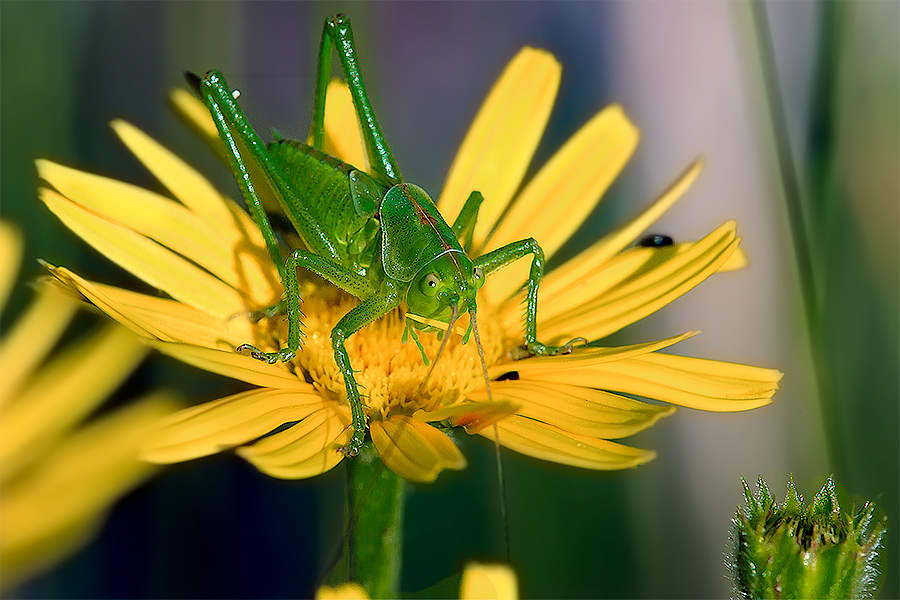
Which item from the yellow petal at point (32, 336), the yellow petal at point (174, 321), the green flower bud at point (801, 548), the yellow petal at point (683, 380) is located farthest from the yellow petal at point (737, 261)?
the yellow petal at point (32, 336)

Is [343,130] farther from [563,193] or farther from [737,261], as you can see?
[737,261]

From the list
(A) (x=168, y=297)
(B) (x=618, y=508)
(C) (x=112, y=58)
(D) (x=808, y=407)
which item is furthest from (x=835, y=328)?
(C) (x=112, y=58)

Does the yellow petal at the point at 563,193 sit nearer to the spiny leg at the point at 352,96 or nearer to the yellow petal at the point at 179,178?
the spiny leg at the point at 352,96

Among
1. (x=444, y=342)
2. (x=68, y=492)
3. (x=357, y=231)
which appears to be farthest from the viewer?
(x=357, y=231)

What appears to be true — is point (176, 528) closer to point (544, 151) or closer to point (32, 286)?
point (32, 286)

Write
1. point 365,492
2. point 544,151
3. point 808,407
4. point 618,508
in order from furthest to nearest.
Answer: point 544,151 < point 618,508 < point 808,407 < point 365,492

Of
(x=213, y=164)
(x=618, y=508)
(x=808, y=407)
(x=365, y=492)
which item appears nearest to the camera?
(x=365, y=492)

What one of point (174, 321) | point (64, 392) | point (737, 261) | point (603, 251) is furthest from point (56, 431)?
point (737, 261)
